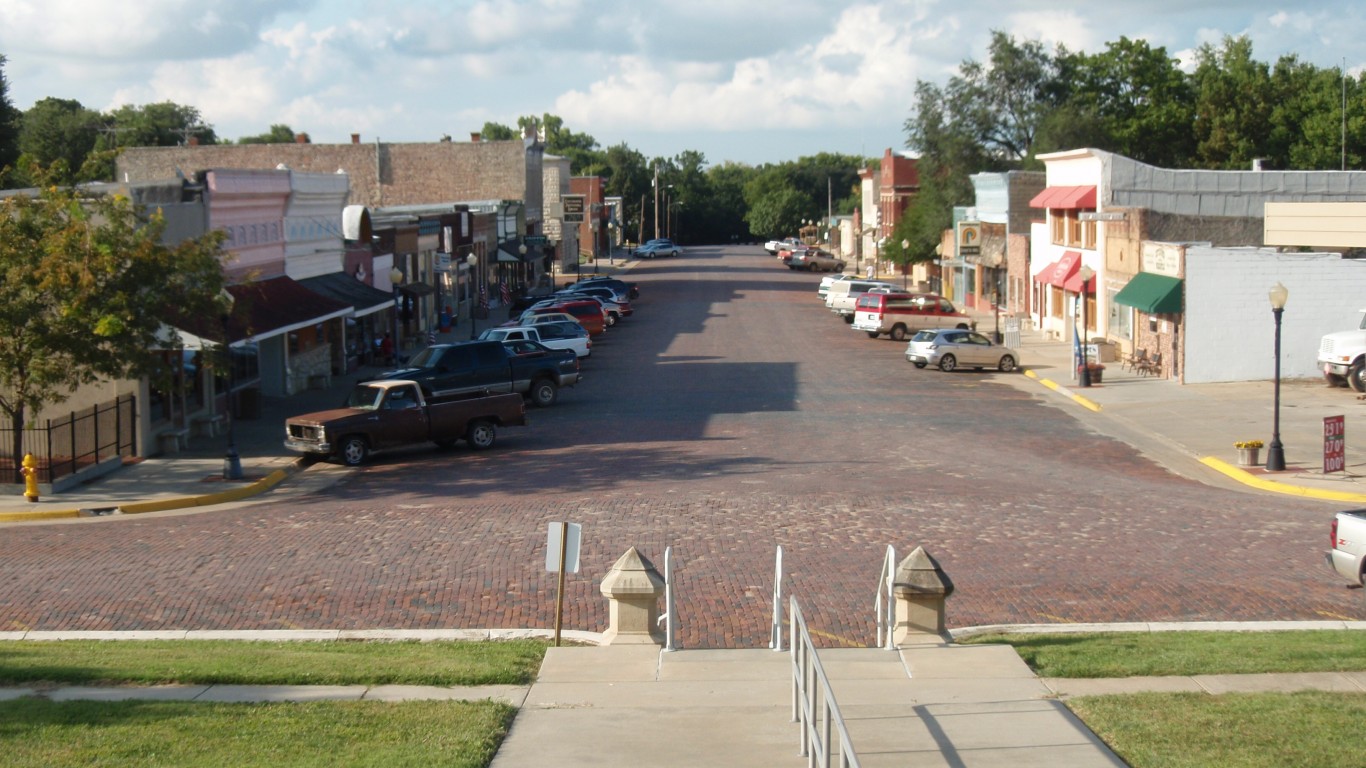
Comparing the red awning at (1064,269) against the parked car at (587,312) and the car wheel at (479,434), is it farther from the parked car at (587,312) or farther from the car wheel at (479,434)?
the car wheel at (479,434)

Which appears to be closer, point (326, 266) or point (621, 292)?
point (326, 266)

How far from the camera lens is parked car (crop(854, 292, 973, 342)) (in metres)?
54.3

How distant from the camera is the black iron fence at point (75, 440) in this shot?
2442cm

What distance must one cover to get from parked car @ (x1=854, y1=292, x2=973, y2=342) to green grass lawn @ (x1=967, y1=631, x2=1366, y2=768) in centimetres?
4136

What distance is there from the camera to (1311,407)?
32969 mm

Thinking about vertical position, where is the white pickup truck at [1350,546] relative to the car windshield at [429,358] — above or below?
below

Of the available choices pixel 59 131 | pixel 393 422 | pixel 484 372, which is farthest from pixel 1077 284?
pixel 59 131

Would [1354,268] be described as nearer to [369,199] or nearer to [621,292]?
[621,292]

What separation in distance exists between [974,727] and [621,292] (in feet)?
198

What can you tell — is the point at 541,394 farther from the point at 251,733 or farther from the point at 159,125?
the point at 159,125

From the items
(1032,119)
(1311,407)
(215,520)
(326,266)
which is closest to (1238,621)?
(215,520)

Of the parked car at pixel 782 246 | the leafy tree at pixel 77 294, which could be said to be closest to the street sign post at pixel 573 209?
the parked car at pixel 782 246

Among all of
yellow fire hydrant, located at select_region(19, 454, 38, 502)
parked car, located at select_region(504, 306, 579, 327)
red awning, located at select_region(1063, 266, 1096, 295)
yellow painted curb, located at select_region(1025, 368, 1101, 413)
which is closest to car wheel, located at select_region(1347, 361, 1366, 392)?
yellow painted curb, located at select_region(1025, 368, 1101, 413)

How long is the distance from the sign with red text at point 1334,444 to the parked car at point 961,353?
1962 centimetres
